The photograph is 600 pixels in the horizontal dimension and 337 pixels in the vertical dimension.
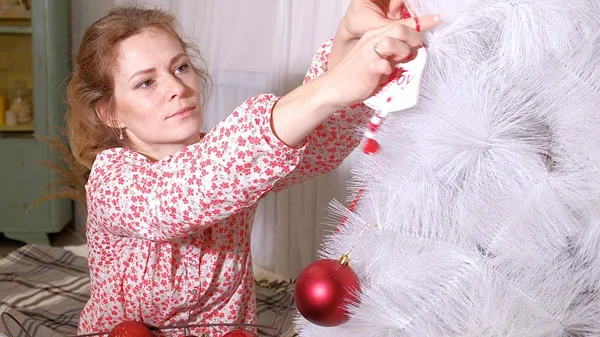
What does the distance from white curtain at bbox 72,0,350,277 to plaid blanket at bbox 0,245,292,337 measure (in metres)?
0.14

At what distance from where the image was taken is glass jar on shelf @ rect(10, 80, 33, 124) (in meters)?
2.87

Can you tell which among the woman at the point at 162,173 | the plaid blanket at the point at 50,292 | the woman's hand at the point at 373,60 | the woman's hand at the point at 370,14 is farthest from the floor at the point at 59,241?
the woman's hand at the point at 373,60

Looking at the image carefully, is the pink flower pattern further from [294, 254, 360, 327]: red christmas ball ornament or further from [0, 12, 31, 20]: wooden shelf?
[0, 12, 31, 20]: wooden shelf

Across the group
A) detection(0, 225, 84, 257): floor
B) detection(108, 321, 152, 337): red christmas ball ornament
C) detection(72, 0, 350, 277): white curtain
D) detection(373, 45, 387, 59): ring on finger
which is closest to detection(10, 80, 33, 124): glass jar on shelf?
detection(0, 225, 84, 257): floor

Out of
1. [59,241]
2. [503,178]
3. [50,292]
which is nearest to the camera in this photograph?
[503,178]

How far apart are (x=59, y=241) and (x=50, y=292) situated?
3.07 feet

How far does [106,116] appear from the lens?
4.48 feet

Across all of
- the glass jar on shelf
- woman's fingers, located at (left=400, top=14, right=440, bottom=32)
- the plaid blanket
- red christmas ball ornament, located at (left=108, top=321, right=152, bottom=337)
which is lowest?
the plaid blanket

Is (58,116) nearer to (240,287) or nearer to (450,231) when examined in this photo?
(240,287)

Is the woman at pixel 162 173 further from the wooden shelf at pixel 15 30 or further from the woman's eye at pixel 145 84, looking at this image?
the wooden shelf at pixel 15 30

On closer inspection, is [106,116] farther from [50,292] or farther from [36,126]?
[36,126]

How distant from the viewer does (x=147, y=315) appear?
131 centimetres

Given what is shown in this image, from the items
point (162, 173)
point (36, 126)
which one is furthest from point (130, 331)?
point (36, 126)

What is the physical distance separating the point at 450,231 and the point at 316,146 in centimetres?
52
